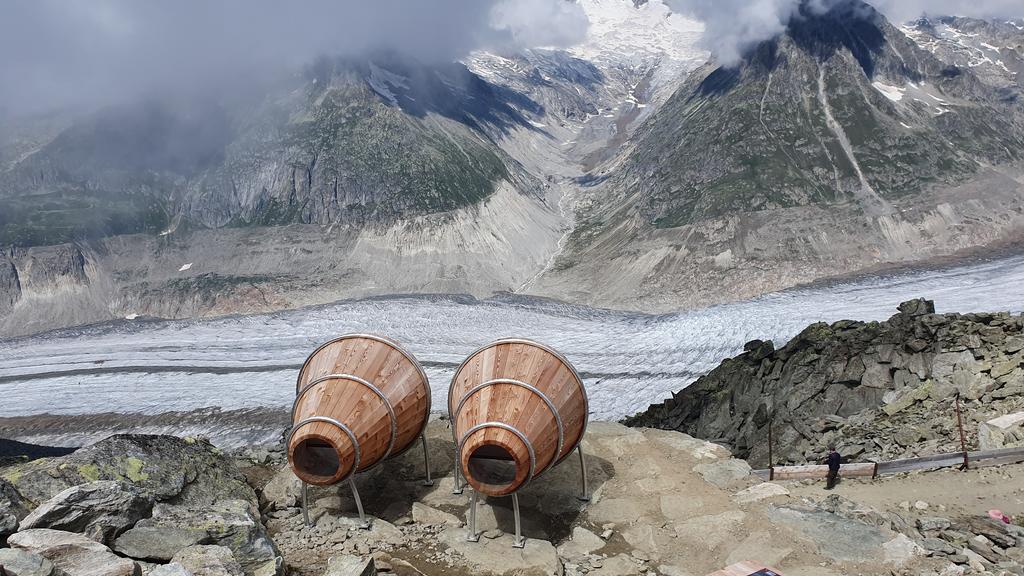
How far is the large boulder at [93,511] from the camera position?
33.4ft

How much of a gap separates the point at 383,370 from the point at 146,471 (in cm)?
523

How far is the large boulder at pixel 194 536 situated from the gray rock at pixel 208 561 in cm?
19

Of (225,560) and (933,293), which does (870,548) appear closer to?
(225,560)

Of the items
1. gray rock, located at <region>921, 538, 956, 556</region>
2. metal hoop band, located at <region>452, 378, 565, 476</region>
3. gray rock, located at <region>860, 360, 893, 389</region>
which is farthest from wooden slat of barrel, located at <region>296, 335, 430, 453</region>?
A: gray rock, located at <region>860, 360, 893, 389</region>

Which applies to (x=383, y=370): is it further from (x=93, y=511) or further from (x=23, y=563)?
(x=23, y=563)

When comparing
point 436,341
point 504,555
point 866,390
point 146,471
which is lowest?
point 436,341

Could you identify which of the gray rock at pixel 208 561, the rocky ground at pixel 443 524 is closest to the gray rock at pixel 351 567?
the rocky ground at pixel 443 524

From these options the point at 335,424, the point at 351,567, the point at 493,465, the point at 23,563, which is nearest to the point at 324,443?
the point at 335,424

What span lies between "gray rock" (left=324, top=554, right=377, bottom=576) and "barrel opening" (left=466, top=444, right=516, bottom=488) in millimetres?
3611

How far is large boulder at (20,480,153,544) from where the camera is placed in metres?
10.2

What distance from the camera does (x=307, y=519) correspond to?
14531mm

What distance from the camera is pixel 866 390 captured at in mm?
25047

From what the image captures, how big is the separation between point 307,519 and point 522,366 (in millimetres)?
5808

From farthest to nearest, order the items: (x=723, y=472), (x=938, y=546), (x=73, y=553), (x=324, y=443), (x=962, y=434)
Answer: (x=723, y=472)
(x=962, y=434)
(x=324, y=443)
(x=938, y=546)
(x=73, y=553)
